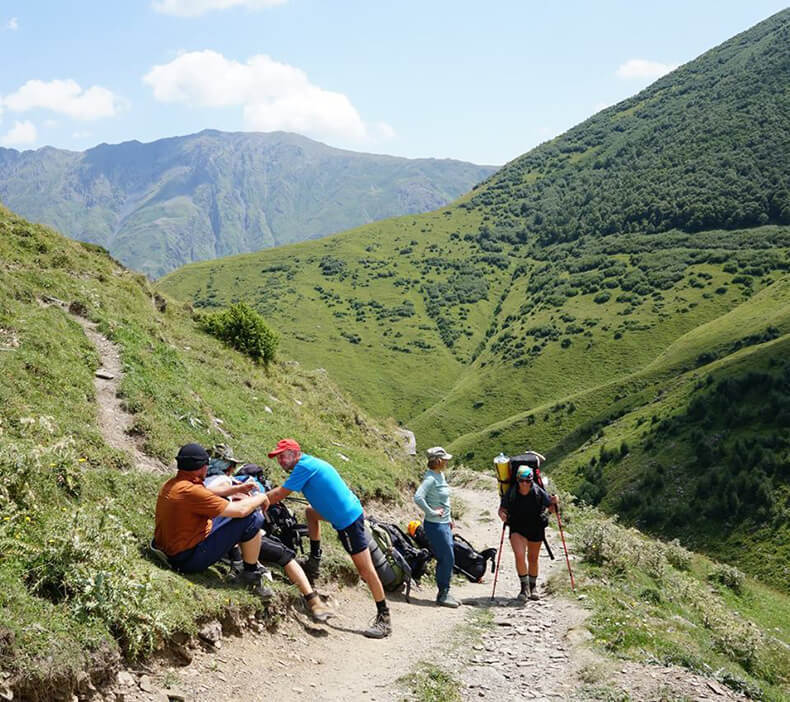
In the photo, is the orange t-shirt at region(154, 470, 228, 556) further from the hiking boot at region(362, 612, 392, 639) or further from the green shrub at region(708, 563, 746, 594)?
the green shrub at region(708, 563, 746, 594)

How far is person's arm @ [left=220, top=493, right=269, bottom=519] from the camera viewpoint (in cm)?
853

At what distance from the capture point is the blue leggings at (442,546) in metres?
12.1

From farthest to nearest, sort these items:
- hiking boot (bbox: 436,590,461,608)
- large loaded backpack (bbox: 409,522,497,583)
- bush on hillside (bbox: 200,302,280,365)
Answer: bush on hillside (bbox: 200,302,280,365), large loaded backpack (bbox: 409,522,497,583), hiking boot (bbox: 436,590,461,608)

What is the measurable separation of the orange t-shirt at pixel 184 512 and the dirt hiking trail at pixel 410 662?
4.63 ft

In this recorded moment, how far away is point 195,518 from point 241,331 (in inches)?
818

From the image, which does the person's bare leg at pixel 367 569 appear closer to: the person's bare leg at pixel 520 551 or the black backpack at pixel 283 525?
the black backpack at pixel 283 525

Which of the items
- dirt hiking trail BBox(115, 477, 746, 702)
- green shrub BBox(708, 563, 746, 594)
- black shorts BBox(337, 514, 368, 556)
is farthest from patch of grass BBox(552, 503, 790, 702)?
green shrub BBox(708, 563, 746, 594)

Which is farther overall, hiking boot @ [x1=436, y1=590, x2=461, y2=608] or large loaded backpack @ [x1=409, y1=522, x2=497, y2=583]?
large loaded backpack @ [x1=409, y1=522, x2=497, y2=583]

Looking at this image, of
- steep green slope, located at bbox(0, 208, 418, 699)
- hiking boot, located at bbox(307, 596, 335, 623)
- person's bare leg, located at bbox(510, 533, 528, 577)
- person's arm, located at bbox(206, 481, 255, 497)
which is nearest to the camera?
steep green slope, located at bbox(0, 208, 418, 699)

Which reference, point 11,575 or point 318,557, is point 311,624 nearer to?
point 318,557

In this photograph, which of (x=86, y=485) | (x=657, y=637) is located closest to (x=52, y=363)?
(x=86, y=485)

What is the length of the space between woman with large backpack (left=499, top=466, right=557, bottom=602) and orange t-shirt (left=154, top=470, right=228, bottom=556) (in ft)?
20.8

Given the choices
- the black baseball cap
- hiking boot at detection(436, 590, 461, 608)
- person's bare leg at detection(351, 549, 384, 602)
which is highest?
the black baseball cap

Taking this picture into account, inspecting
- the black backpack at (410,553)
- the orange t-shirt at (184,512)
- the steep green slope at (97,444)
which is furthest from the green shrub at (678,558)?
the orange t-shirt at (184,512)
